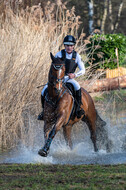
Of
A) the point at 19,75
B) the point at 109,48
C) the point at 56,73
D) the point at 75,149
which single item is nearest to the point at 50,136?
the point at 56,73

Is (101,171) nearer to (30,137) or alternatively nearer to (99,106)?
(30,137)

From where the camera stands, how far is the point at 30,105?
9016 millimetres

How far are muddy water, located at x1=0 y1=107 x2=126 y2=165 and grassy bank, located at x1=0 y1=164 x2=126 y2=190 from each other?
1.04 meters

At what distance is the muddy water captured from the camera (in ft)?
23.7

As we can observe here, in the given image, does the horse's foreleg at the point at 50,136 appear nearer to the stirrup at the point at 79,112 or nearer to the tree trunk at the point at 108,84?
the stirrup at the point at 79,112

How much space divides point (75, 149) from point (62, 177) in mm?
3022

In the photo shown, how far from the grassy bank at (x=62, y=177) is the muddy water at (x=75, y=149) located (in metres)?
1.04

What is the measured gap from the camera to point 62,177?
17.1 feet

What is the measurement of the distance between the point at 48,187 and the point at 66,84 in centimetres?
326

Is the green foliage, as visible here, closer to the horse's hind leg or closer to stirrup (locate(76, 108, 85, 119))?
the horse's hind leg

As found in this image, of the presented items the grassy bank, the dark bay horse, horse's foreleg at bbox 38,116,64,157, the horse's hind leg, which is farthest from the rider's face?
the grassy bank

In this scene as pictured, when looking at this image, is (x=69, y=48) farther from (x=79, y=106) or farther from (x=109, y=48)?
(x=109, y=48)

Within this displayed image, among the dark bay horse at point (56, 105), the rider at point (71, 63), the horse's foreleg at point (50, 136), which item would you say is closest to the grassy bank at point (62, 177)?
the horse's foreleg at point (50, 136)

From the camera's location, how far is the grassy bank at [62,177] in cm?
474
